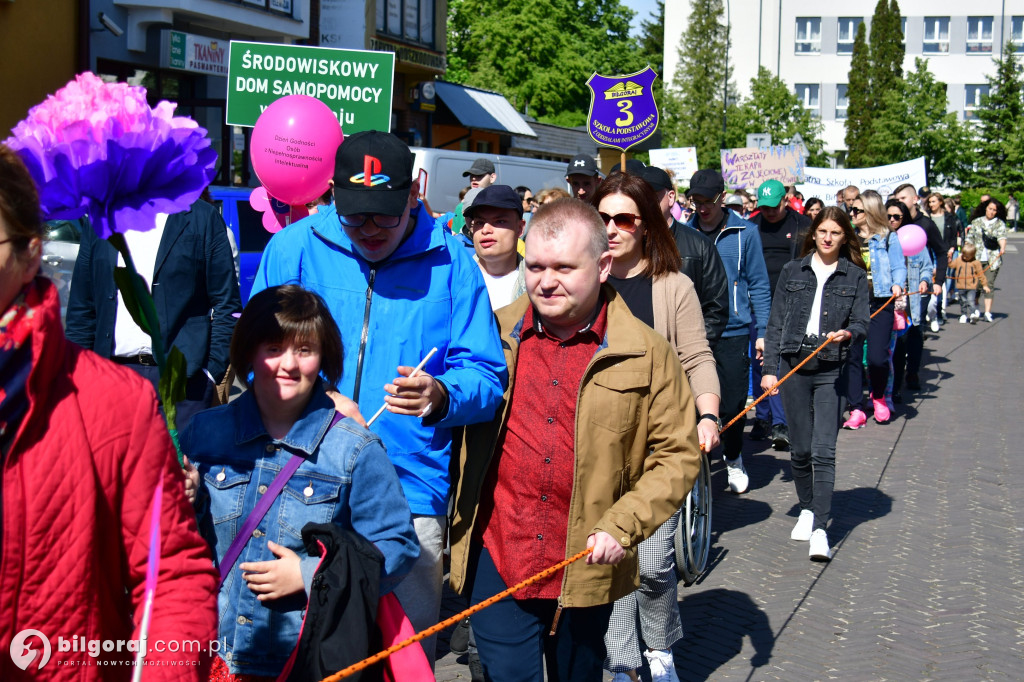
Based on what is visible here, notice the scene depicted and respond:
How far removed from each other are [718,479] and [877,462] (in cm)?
169

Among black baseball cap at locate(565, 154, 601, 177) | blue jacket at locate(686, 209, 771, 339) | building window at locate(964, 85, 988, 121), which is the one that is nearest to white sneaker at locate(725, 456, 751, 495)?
blue jacket at locate(686, 209, 771, 339)

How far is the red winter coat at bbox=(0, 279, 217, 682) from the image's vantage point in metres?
1.87

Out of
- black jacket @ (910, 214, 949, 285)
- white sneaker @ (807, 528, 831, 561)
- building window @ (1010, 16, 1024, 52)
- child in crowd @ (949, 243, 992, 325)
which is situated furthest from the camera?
building window @ (1010, 16, 1024, 52)

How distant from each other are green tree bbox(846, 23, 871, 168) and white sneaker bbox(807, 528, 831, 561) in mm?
60950

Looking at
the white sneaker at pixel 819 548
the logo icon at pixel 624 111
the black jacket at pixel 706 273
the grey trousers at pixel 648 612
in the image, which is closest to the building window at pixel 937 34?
the logo icon at pixel 624 111

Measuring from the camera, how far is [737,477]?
28.0 ft

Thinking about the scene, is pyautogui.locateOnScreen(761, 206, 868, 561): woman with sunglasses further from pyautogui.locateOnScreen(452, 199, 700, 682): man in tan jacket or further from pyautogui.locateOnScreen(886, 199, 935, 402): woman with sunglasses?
pyautogui.locateOnScreen(886, 199, 935, 402): woman with sunglasses

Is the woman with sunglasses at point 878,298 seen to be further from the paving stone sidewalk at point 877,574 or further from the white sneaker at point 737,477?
the white sneaker at point 737,477

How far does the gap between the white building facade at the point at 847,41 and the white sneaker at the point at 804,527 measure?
2421 inches

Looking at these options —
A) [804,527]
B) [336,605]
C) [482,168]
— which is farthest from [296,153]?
[482,168]

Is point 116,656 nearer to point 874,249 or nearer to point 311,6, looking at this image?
point 874,249

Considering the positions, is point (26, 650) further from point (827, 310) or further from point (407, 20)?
point (407, 20)

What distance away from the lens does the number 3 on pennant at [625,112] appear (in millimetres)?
10586

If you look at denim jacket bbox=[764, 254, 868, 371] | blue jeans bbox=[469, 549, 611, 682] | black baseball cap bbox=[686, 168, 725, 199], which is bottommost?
blue jeans bbox=[469, 549, 611, 682]
